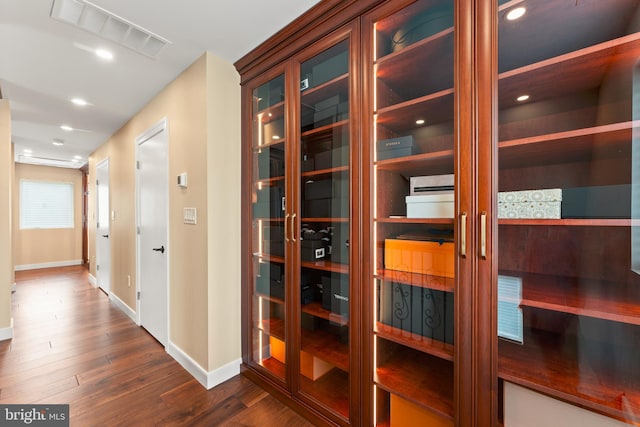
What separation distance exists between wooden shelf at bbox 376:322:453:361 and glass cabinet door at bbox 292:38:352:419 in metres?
0.22

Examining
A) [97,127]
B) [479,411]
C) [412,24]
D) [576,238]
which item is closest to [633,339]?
[576,238]

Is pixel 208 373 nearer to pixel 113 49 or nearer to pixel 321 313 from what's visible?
pixel 321 313

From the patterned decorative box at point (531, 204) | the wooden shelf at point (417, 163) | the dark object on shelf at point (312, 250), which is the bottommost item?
the dark object on shelf at point (312, 250)

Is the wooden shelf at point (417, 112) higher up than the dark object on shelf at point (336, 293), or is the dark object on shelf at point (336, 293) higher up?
the wooden shelf at point (417, 112)

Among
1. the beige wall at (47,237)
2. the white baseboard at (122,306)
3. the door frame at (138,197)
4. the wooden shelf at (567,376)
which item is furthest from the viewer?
the beige wall at (47,237)

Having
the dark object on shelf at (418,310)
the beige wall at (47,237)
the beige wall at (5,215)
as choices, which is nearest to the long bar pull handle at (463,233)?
the dark object on shelf at (418,310)

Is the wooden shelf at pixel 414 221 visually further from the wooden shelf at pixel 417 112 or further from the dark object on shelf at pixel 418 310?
the wooden shelf at pixel 417 112

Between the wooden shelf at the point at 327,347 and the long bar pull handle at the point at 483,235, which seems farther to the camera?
the wooden shelf at the point at 327,347

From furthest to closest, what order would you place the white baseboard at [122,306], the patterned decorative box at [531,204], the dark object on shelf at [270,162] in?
the white baseboard at [122,306] < the dark object on shelf at [270,162] < the patterned decorative box at [531,204]

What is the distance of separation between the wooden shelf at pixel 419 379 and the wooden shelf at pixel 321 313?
1.07 feet

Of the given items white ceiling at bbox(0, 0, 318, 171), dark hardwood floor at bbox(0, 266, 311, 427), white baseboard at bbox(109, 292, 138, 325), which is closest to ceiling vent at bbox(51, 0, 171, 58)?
white ceiling at bbox(0, 0, 318, 171)

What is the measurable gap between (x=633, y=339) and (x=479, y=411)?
0.59 m

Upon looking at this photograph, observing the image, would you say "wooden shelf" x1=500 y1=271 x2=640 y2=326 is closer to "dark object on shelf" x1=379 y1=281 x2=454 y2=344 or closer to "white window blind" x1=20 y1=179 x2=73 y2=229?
"dark object on shelf" x1=379 y1=281 x2=454 y2=344

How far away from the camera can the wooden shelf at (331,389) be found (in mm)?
1573
